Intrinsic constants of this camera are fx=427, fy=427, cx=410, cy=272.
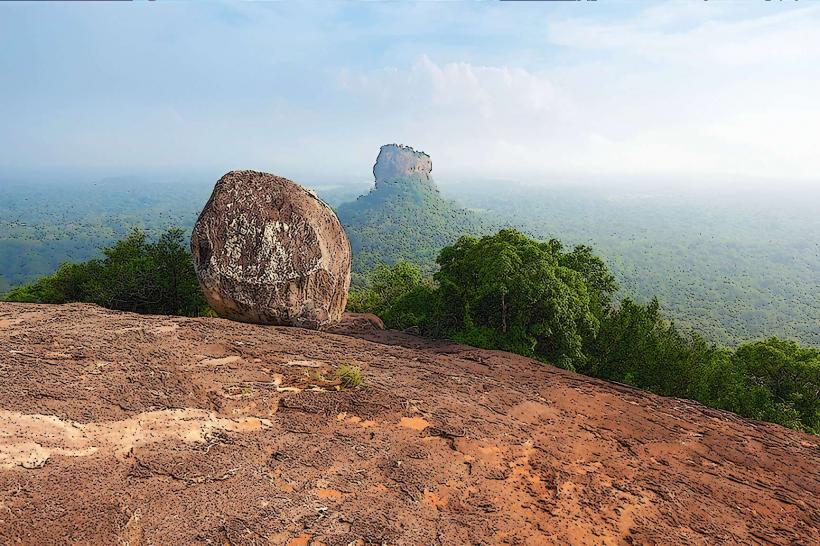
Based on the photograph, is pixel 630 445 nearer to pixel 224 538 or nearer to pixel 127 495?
pixel 224 538

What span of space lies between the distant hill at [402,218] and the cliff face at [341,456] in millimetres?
69711

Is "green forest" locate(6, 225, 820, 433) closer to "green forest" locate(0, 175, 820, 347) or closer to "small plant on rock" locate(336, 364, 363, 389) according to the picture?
"small plant on rock" locate(336, 364, 363, 389)

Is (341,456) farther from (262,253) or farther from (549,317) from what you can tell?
(549,317)

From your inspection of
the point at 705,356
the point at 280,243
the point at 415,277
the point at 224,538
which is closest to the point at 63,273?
the point at 280,243

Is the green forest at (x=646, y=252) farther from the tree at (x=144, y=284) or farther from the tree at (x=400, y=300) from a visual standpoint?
the tree at (x=144, y=284)

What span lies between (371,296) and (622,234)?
162 m

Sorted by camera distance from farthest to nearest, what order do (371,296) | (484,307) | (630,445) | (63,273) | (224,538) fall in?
(371,296) → (63,273) → (484,307) → (630,445) → (224,538)

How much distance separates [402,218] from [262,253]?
109 m

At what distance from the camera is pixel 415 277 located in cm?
2816

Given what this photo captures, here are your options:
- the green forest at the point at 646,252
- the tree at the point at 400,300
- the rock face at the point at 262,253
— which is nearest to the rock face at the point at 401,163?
the green forest at the point at 646,252

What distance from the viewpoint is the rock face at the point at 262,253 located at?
12539 millimetres

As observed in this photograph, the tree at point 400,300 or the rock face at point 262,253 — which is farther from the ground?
the rock face at point 262,253

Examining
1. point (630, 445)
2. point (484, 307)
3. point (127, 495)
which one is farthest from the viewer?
point (484, 307)

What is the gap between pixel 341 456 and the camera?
Result: 614 centimetres
